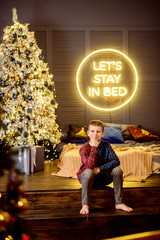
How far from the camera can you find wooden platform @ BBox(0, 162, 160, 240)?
2.49 metres

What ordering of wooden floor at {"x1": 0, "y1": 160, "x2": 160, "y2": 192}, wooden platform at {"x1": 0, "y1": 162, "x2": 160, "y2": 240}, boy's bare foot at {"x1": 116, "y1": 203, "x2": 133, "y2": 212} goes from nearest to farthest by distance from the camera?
wooden platform at {"x1": 0, "y1": 162, "x2": 160, "y2": 240}
boy's bare foot at {"x1": 116, "y1": 203, "x2": 133, "y2": 212}
wooden floor at {"x1": 0, "y1": 160, "x2": 160, "y2": 192}

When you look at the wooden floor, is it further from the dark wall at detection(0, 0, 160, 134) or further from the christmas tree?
the dark wall at detection(0, 0, 160, 134)

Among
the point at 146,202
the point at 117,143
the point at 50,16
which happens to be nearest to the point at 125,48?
the point at 50,16

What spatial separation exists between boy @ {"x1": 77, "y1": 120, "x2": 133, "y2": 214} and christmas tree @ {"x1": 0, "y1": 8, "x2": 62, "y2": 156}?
5.71 feet

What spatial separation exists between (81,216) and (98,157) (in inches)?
23.2

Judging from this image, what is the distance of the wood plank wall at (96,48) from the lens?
6.00 meters

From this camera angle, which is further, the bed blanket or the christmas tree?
the christmas tree

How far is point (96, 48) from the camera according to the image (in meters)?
6.02

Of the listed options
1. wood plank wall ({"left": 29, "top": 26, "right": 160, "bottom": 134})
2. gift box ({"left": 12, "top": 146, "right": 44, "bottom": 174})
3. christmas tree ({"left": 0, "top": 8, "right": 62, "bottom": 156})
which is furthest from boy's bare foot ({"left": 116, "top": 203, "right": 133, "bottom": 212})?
wood plank wall ({"left": 29, "top": 26, "right": 160, "bottom": 134})

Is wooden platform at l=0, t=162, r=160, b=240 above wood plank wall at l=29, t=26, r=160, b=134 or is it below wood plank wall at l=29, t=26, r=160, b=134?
below

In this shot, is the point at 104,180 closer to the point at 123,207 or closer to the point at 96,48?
the point at 123,207

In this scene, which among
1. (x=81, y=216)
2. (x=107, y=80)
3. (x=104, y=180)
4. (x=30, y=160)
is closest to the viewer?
(x=81, y=216)

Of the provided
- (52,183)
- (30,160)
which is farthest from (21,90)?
(52,183)

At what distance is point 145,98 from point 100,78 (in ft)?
3.48
